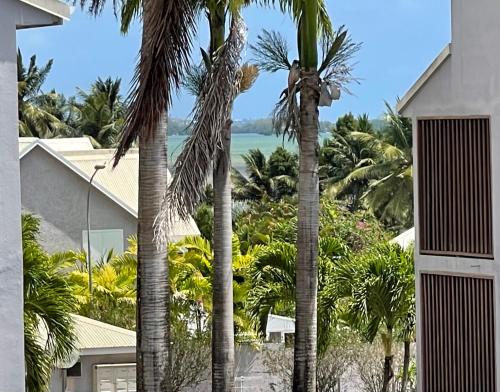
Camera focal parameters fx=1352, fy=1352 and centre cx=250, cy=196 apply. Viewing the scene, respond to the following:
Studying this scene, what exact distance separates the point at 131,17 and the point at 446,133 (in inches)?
214

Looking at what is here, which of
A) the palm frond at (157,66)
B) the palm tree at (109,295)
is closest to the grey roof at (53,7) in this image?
the palm frond at (157,66)

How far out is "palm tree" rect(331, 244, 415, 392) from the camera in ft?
80.4

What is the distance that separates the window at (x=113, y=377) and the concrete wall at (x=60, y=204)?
18140mm

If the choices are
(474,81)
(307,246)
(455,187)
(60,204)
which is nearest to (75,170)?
(60,204)

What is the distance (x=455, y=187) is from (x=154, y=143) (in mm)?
4760

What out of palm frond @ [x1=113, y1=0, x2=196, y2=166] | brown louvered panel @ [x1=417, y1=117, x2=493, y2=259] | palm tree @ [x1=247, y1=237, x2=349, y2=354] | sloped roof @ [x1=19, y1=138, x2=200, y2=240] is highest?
sloped roof @ [x1=19, y1=138, x2=200, y2=240]

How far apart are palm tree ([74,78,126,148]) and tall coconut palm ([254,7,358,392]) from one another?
53682 millimetres

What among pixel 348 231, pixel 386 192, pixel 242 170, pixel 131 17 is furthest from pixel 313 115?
pixel 242 170

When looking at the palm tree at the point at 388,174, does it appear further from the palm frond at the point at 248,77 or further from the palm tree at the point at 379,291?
the palm frond at the point at 248,77

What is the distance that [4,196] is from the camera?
977cm

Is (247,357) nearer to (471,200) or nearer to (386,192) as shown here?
(471,200)

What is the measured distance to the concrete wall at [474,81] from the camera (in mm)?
19062

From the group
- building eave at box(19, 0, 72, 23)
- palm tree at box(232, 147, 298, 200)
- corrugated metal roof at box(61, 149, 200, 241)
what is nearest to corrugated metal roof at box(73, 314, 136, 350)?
building eave at box(19, 0, 72, 23)

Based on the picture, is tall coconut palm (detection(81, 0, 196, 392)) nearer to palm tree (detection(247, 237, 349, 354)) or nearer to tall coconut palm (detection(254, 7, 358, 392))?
tall coconut palm (detection(254, 7, 358, 392))
